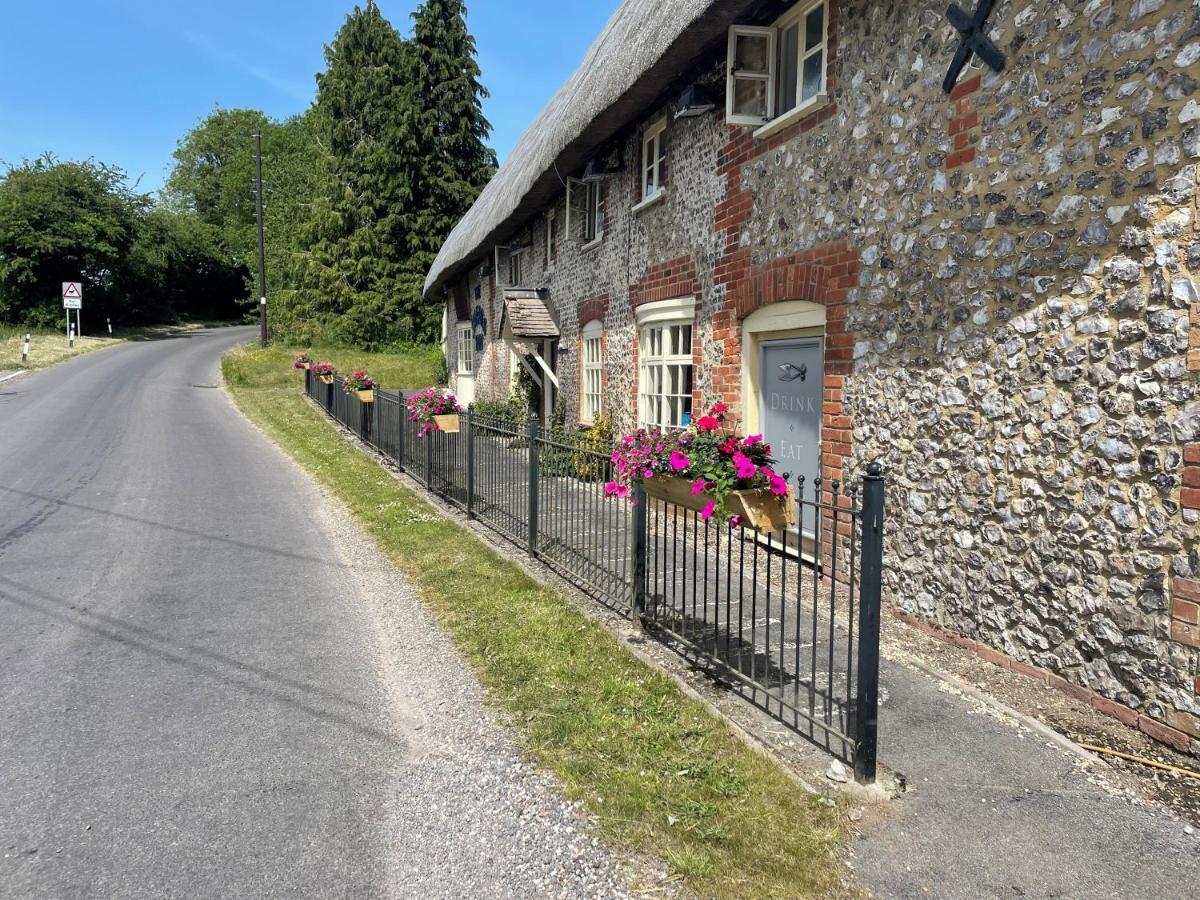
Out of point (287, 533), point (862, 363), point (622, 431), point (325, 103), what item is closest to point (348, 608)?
point (287, 533)

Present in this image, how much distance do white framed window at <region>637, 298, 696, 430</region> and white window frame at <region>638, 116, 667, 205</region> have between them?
4.67ft

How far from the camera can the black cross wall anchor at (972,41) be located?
4.50m

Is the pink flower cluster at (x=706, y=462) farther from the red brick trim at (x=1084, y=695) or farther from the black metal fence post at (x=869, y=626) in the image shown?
the red brick trim at (x=1084, y=695)

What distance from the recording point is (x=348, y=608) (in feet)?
19.0

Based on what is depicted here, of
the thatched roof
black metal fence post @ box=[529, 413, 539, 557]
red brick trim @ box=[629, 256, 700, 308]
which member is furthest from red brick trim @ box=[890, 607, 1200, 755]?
the thatched roof

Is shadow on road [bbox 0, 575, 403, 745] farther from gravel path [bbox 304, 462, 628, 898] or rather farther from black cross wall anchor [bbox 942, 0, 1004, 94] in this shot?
black cross wall anchor [bbox 942, 0, 1004, 94]

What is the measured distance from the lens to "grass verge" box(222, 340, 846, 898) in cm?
284

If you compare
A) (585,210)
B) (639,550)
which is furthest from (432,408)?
(639,550)

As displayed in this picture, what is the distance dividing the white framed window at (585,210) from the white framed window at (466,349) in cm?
872

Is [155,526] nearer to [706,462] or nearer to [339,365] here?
[706,462]

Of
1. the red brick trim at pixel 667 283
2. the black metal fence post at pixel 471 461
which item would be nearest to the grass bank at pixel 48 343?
the black metal fence post at pixel 471 461

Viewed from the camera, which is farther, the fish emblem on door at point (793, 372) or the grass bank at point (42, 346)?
the grass bank at point (42, 346)

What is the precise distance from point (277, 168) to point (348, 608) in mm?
53031

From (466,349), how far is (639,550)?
17.5 meters
